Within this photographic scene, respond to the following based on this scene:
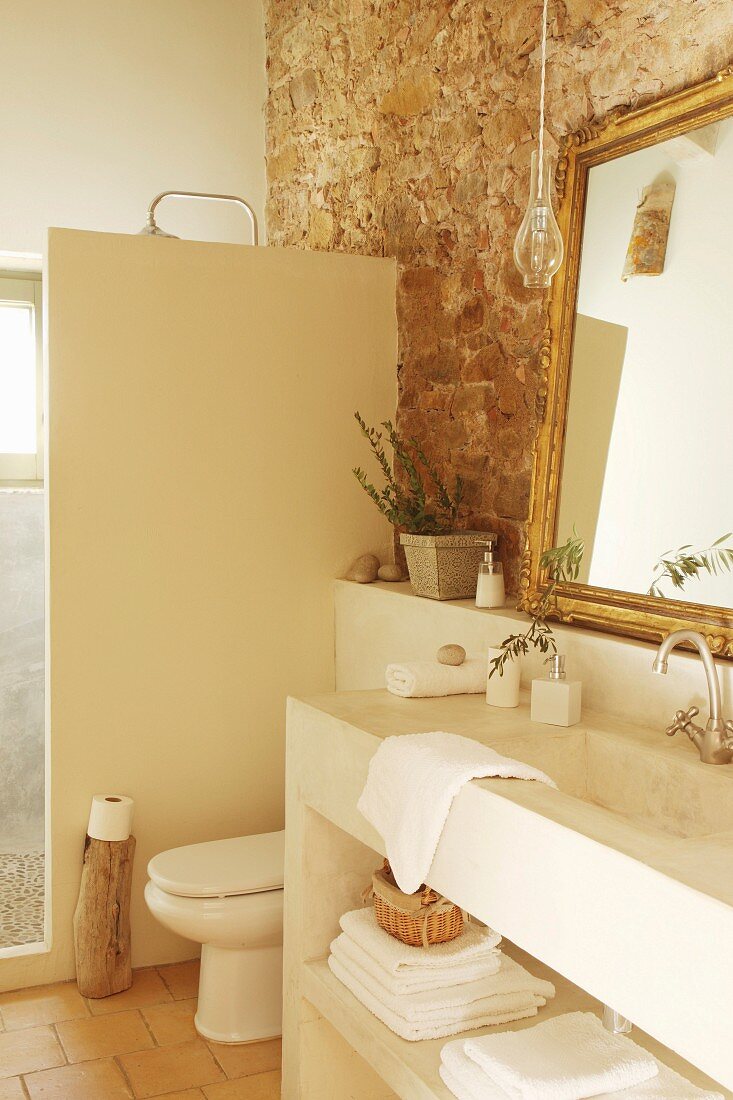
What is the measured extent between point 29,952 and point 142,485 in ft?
4.50

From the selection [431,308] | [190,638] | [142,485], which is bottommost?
[190,638]

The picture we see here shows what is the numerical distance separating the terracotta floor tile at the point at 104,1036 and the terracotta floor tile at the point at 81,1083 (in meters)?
0.06

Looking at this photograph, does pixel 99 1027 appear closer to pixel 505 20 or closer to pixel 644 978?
pixel 644 978

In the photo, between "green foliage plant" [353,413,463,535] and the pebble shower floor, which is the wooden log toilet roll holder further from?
"green foliage plant" [353,413,463,535]

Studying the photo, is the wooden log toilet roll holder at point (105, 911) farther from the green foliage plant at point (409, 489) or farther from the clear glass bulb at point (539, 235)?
the clear glass bulb at point (539, 235)

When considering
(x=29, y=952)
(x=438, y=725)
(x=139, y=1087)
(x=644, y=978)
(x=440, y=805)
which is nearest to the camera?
(x=644, y=978)

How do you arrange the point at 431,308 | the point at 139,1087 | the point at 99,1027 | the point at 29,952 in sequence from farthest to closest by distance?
the point at 431,308 < the point at 29,952 < the point at 99,1027 < the point at 139,1087

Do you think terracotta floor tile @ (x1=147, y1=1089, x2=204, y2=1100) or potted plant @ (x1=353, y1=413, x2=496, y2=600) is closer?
terracotta floor tile @ (x1=147, y1=1089, x2=204, y2=1100)

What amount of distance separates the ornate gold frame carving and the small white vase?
208mm

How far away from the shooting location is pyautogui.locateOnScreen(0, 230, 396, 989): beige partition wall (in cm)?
305

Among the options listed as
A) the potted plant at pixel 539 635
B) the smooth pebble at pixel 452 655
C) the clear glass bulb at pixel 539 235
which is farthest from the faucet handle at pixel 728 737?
the clear glass bulb at pixel 539 235

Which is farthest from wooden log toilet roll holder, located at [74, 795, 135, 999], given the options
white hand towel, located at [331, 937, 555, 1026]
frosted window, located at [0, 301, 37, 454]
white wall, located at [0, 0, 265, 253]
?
white wall, located at [0, 0, 265, 253]

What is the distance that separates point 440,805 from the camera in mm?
1771

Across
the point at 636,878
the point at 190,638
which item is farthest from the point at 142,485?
the point at 636,878
